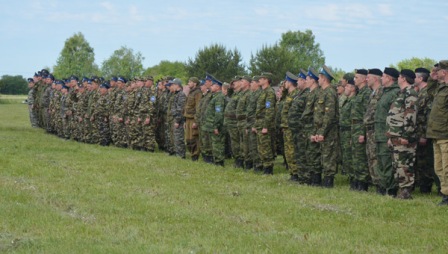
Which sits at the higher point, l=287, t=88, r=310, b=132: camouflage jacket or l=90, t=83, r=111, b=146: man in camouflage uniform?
l=287, t=88, r=310, b=132: camouflage jacket

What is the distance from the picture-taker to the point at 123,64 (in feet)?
293

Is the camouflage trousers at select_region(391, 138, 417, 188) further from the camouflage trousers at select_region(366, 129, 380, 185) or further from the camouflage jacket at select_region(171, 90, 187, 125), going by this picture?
the camouflage jacket at select_region(171, 90, 187, 125)

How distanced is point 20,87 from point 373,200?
362 ft

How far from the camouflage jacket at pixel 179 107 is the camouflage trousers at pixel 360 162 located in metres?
6.76

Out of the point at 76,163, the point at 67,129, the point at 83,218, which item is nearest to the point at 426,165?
the point at 83,218

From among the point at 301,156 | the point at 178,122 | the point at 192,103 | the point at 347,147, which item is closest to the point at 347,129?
the point at 347,147

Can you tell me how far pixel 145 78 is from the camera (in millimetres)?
20641

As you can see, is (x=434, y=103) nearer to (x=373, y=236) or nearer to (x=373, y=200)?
(x=373, y=200)

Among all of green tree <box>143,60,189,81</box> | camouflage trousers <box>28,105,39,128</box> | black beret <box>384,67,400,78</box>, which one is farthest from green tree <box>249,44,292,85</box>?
black beret <box>384,67,400,78</box>

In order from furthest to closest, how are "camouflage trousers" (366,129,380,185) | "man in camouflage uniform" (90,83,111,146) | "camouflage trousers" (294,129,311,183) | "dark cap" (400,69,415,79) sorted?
1. "man in camouflage uniform" (90,83,111,146)
2. "camouflage trousers" (294,129,311,183)
3. "camouflage trousers" (366,129,380,185)
4. "dark cap" (400,69,415,79)

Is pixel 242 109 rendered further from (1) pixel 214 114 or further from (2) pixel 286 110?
(2) pixel 286 110

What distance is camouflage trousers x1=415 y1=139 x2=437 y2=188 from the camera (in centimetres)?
1176

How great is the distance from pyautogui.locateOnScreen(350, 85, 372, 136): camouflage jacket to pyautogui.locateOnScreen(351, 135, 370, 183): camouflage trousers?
0.41ft

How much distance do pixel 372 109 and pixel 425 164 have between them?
1400 mm
